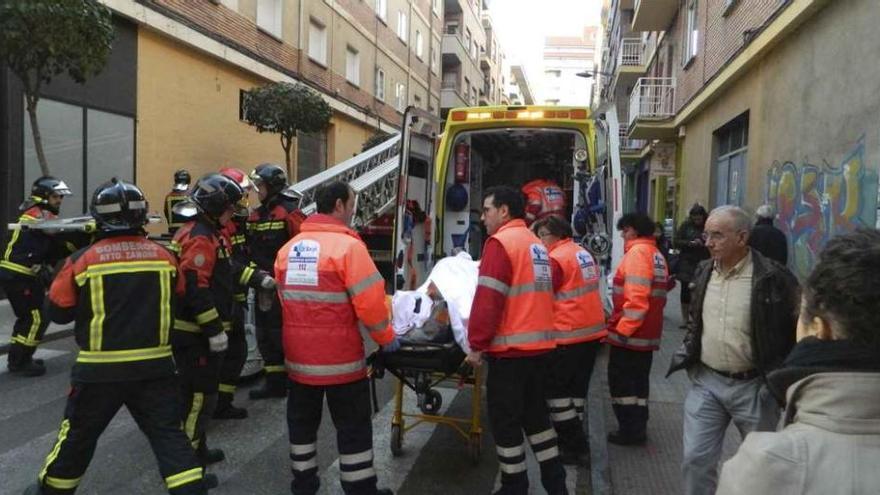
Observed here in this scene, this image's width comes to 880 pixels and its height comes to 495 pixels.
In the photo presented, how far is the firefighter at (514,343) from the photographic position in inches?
139

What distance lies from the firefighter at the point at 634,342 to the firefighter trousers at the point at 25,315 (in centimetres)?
503

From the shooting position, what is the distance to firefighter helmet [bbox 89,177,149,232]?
10.7 ft

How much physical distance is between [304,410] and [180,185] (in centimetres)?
649

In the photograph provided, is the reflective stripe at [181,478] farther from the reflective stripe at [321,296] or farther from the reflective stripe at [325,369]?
the reflective stripe at [321,296]

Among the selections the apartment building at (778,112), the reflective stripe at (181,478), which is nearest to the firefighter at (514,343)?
the reflective stripe at (181,478)

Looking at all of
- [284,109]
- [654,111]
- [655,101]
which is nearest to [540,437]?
[284,109]


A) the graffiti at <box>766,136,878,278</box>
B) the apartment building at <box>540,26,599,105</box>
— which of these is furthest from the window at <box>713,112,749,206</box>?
the apartment building at <box>540,26,599,105</box>

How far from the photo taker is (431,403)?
16.5ft

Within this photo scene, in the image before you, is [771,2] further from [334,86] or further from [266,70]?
[334,86]

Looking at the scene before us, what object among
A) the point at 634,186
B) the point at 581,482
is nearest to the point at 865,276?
the point at 581,482

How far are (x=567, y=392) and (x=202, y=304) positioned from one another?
2457 millimetres

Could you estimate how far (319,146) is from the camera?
20047mm

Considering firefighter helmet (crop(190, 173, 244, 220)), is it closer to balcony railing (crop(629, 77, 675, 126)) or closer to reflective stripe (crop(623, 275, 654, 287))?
reflective stripe (crop(623, 275, 654, 287))

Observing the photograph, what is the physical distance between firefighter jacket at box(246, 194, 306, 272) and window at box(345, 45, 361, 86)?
655 inches
